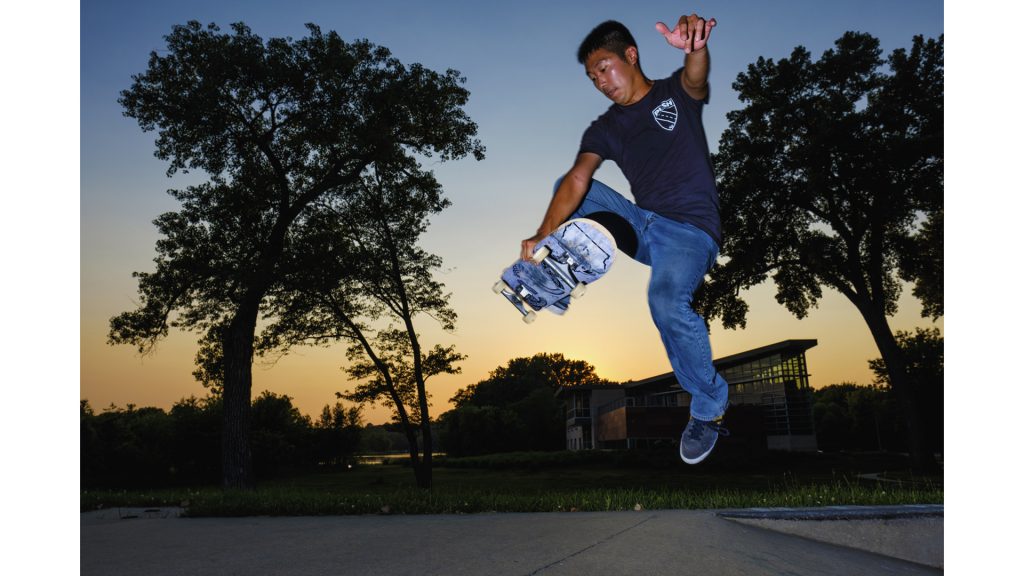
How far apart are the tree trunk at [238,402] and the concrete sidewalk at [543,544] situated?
737 centimetres

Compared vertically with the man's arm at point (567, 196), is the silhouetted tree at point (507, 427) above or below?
below

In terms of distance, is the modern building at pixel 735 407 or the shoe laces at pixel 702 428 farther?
the modern building at pixel 735 407

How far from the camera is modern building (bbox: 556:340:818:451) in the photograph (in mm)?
29812

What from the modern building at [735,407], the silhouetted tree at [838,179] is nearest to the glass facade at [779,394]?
the modern building at [735,407]

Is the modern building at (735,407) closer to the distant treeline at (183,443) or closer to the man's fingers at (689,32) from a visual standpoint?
the distant treeline at (183,443)

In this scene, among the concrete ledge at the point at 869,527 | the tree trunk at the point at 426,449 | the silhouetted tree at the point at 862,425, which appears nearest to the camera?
the concrete ledge at the point at 869,527

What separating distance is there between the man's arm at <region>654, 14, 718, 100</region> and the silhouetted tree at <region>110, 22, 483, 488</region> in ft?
38.5

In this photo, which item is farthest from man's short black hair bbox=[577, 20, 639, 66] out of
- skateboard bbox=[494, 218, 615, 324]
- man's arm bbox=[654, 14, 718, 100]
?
skateboard bbox=[494, 218, 615, 324]

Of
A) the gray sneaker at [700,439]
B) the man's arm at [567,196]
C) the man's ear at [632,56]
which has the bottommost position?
the gray sneaker at [700,439]

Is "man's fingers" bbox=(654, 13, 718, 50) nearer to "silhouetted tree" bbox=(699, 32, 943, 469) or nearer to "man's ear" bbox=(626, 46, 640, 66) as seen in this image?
"man's ear" bbox=(626, 46, 640, 66)

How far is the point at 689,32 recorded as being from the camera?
362cm

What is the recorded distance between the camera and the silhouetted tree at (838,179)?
55.1 feet

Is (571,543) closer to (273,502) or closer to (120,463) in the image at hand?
(273,502)

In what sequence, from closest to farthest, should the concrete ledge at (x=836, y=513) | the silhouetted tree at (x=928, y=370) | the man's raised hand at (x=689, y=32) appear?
the man's raised hand at (x=689, y=32)
the concrete ledge at (x=836, y=513)
the silhouetted tree at (x=928, y=370)
